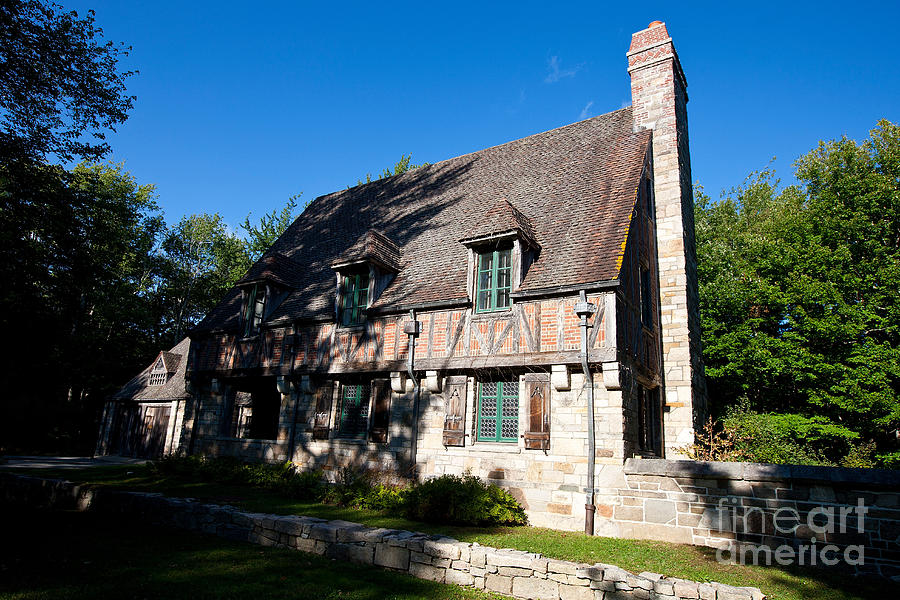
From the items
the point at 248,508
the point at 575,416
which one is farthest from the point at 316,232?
the point at 575,416

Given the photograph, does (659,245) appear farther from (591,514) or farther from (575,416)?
(591,514)

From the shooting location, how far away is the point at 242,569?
659 cm

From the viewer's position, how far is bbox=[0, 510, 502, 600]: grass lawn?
5.64 metres

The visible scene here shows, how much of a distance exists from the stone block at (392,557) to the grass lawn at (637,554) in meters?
1.60

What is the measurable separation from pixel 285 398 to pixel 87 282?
7.80 metres

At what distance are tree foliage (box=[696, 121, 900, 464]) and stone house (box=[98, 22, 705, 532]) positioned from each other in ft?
20.3

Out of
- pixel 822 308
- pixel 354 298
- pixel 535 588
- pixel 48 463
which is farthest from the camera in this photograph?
pixel 48 463

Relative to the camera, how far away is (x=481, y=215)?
581 inches

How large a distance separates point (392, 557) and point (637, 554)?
Answer: 366cm

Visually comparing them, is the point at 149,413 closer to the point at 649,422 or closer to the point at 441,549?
the point at 649,422

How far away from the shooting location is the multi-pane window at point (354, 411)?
13.3 metres

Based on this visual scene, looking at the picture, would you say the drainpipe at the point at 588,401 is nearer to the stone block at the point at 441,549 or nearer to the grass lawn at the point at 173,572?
the stone block at the point at 441,549

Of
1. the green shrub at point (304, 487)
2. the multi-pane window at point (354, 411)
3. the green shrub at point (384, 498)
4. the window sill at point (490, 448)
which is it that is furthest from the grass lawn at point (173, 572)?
the multi-pane window at point (354, 411)

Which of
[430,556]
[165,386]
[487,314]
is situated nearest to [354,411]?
[487,314]
